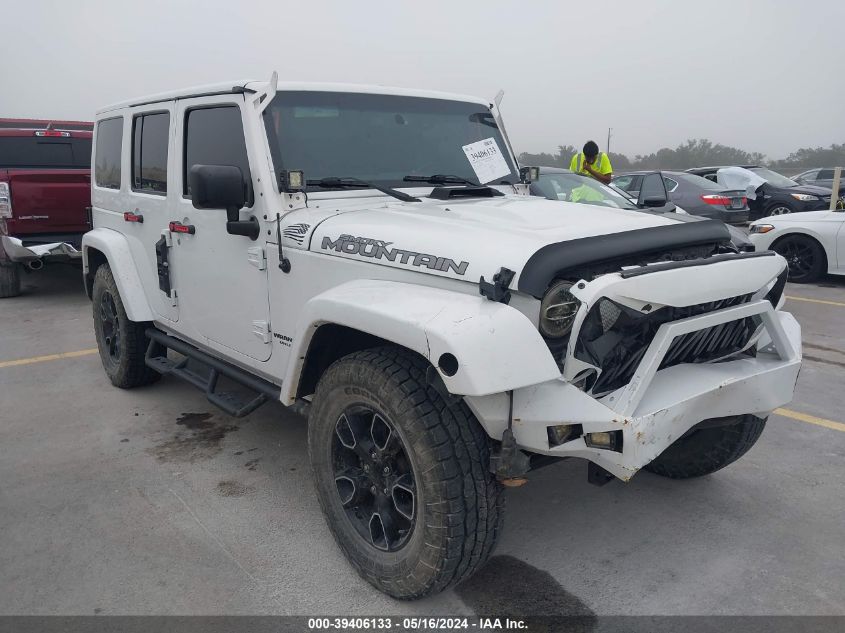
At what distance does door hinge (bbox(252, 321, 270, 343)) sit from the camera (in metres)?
3.36

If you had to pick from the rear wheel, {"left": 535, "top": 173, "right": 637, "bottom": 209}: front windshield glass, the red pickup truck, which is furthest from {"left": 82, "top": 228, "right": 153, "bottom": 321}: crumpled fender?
the rear wheel

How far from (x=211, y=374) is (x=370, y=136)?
1641mm

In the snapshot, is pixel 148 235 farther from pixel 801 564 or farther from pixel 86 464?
pixel 801 564

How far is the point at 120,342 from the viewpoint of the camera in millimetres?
4938

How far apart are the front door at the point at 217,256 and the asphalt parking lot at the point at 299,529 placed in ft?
→ 2.53

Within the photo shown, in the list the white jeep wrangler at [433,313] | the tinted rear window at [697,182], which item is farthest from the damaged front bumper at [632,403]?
the tinted rear window at [697,182]

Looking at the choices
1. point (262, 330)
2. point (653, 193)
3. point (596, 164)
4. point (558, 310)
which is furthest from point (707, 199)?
point (558, 310)

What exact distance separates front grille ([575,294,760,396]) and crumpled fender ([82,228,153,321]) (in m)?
3.22

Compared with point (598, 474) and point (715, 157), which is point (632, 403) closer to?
point (598, 474)

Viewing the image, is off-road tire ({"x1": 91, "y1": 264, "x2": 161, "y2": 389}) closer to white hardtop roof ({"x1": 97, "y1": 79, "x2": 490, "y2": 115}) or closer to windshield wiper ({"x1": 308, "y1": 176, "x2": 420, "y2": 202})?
white hardtop roof ({"x1": 97, "y1": 79, "x2": 490, "y2": 115})

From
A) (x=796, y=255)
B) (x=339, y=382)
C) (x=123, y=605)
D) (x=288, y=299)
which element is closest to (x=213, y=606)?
(x=123, y=605)

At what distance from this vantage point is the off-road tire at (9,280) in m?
8.70

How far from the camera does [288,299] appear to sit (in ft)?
10.5

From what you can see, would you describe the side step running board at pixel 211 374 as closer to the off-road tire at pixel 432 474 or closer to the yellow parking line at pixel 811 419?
the off-road tire at pixel 432 474
